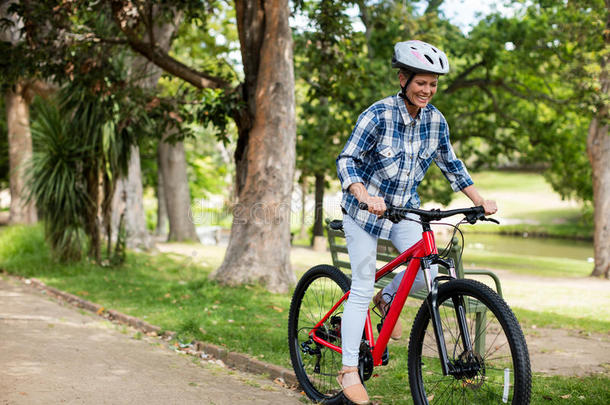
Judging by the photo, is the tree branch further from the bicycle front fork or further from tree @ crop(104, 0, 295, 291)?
the bicycle front fork

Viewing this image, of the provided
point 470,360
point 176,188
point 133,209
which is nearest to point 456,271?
point 470,360

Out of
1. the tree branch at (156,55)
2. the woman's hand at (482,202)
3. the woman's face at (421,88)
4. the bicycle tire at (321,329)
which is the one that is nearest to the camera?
the woman's hand at (482,202)

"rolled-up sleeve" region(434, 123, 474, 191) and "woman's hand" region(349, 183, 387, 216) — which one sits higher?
"rolled-up sleeve" region(434, 123, 474, 191)

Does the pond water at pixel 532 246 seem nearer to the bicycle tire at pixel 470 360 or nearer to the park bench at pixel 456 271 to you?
the park bench at pixel 456 271

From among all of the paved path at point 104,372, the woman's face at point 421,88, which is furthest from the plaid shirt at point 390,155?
the paved path at point 104,372

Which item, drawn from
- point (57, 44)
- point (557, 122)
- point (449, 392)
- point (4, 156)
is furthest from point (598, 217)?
point (4, 156)

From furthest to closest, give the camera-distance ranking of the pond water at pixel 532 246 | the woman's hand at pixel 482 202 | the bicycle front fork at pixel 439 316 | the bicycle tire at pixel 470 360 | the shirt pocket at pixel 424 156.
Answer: the pond water at pixel 532 246 → the shirt pocket at pixel 424 156 → the woman's hand at pixel 482 202 → the bicycle front fork at pixel 439 316 → the bicycle tire at pixel 470 360

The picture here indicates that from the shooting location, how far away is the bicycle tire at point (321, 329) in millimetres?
4355

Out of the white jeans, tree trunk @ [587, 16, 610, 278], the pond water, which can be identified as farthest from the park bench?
the pond water

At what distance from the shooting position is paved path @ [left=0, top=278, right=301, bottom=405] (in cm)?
443

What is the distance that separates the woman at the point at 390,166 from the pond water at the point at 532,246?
86.5 ft

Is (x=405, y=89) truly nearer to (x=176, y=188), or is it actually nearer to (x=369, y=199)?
(x=369, y=199)

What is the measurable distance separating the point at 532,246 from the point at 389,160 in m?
35.6

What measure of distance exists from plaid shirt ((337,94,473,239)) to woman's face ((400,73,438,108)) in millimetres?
115
